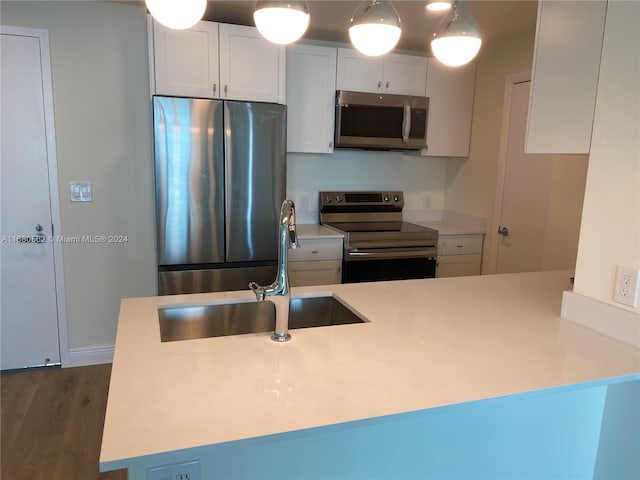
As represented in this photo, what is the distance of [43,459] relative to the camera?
220cm

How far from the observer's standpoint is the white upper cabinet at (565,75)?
1.55m

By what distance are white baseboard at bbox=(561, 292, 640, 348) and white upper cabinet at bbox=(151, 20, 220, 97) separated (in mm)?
2365

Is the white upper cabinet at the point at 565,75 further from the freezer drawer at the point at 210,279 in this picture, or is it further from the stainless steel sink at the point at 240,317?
the freezer drawer at the point at 210,279

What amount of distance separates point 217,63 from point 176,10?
182 centimetres

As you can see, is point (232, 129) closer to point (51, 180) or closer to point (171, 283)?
point (171, 283)

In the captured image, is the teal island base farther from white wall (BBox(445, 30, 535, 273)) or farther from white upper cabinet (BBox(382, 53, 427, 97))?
white upper cabinet (BBox(382, 53, 427, 97))

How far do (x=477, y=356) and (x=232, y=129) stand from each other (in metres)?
2.08

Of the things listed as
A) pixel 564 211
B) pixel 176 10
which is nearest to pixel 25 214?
pixel 176 10

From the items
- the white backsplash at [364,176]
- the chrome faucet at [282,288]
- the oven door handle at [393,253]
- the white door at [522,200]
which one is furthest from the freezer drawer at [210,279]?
the white door at [522,200]

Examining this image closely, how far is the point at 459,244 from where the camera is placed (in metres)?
3.67

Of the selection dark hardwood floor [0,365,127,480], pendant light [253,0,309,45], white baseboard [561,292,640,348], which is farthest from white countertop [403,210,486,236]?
dark hardwood floor [0,365,127,480]

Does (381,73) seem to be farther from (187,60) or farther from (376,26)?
(376,26)

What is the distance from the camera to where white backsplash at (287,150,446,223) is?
148 inches

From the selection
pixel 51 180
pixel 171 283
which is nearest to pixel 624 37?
pixel 171 283
